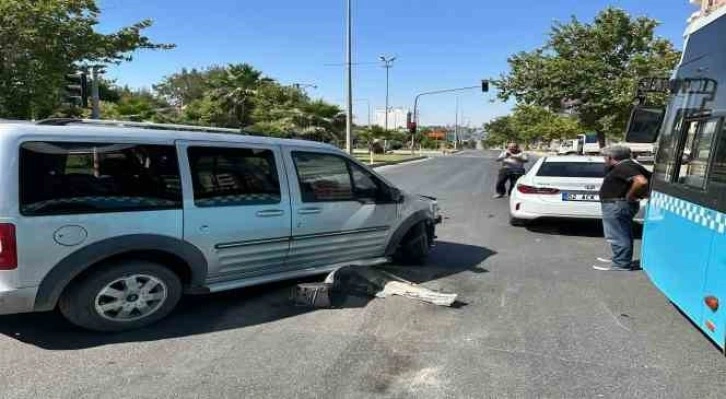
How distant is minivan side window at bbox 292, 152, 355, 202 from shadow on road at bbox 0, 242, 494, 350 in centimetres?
94

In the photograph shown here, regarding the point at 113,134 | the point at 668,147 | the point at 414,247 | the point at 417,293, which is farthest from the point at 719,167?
the point at 113,134

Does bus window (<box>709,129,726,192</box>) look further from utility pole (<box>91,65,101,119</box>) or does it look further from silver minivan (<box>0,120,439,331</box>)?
utility pole (<box>91,65,101,119</box>)

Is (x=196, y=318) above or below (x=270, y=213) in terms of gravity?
below

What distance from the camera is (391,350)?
411cm

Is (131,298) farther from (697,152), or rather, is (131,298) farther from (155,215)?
(697,152)

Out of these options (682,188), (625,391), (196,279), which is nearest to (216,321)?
(196,279)

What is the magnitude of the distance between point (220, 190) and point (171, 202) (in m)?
0.44

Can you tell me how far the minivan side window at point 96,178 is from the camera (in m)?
3.86

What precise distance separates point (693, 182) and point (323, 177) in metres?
3.13

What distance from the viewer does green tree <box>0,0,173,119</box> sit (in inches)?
504

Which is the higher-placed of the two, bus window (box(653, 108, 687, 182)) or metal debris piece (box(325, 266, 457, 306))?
bus window (box(653, 108, 687, 182))

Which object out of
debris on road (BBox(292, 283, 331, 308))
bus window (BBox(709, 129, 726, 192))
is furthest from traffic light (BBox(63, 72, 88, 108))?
bus window (BBox(709, 129, 726, 192))

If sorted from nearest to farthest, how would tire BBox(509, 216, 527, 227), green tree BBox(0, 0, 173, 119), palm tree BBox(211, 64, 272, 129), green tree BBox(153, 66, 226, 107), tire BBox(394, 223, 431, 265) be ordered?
tire BBox(394, 223, 431, 265), tire BBox(509, 216, 527, 227), green tree BBox(0, 0, 173, 119), palm tree BBox(211, 64, 272, 129), green tree BBox(153, 66, 226, 107)

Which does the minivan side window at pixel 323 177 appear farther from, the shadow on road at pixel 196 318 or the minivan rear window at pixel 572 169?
the minivan rear window at pixel 572 169
